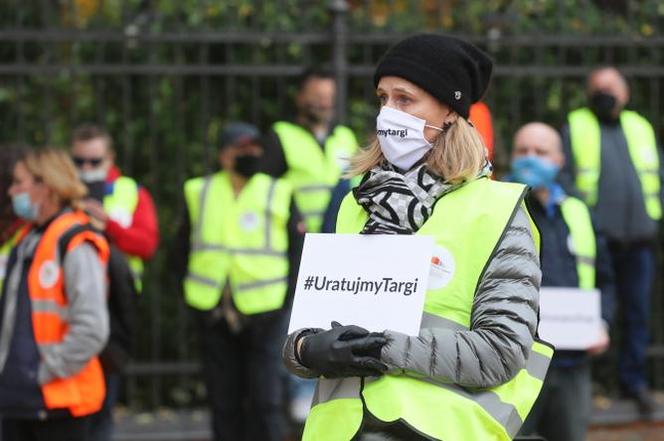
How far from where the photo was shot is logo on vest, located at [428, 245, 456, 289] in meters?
3.58

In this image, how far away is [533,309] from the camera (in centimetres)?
362

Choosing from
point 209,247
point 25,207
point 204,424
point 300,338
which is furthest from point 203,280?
point 300,338

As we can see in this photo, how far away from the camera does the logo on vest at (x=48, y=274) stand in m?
5.93

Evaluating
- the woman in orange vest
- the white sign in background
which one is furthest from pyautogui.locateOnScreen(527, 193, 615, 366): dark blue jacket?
the white sign in background

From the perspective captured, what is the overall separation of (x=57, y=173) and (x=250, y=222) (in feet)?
6.31

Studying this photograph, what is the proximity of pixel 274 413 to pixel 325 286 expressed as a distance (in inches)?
176

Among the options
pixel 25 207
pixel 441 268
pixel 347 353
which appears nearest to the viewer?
pixel 347 353

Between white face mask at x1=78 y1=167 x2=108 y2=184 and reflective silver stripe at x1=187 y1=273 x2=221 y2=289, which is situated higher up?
white face mask at x1=78 y1=167 x2=108 y2=184

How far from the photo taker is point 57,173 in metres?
6.24

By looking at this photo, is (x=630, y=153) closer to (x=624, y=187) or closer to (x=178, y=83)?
(x=624, y=187)

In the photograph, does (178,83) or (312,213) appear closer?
(312,213)

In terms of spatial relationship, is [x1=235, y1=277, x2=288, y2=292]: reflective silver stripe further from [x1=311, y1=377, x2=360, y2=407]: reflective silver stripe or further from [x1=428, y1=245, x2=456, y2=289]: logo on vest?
[x1=428, y1=245, x2=456, y2=289]: logo on vest

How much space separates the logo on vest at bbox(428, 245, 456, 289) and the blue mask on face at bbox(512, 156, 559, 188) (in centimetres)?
306

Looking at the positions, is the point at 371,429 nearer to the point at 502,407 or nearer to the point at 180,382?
the point at 502,407
